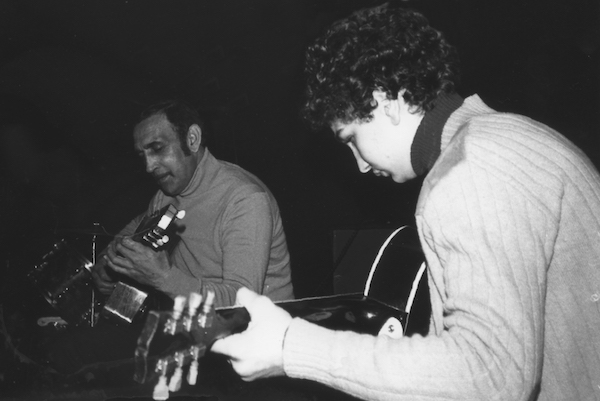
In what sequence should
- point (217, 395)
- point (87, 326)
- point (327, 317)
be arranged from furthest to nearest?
point (87, 326)
point (217, 395)
point (327, 317)

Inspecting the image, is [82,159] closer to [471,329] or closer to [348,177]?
[348,177]

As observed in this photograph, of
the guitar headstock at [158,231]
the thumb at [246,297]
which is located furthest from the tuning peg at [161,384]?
the guitar headstock at [158,231]

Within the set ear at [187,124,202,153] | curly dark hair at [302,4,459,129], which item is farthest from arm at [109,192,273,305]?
curly dark hair at [302,4,459,129]

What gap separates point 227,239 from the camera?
89.4 inches

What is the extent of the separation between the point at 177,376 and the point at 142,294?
120 cm

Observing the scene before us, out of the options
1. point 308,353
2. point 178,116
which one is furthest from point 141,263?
point 308,353

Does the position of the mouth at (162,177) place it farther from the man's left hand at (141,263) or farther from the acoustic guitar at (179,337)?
the acoustic guitar at (179,337)

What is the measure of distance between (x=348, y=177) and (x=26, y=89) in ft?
8.07

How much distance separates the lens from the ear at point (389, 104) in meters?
1.26

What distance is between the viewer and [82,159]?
3.44 metres

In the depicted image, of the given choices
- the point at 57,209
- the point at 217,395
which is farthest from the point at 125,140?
the point at 217,395

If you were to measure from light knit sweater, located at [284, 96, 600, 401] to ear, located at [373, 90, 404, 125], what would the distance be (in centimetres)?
27

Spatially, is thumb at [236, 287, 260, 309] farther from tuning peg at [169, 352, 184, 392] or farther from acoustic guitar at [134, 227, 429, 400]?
tuning peg at [169, 352, 184, 392]

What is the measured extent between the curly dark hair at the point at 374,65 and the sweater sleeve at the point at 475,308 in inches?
15.4
